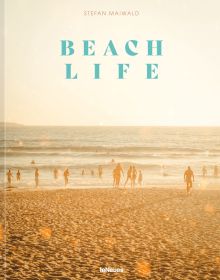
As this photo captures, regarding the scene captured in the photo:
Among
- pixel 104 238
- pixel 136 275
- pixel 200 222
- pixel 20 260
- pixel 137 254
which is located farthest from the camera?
pixel 200 222

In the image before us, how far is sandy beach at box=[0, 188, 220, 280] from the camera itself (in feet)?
31.3

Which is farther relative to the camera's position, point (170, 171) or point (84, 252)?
point (170, 171)

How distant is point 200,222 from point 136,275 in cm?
613

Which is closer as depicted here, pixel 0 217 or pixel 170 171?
pixel 0 217

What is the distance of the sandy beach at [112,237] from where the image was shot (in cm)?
955

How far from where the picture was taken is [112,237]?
12.4 metres

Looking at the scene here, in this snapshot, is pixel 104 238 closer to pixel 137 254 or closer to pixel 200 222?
pixel 137 254

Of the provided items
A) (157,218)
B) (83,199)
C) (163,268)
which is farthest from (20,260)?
(83,199)

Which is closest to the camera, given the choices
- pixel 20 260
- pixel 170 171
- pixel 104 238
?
pixel 20 260

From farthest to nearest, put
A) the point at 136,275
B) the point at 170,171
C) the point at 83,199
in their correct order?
the point at 170,171
the point at 83,199
the point at 136,275

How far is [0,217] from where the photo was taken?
15.2 meters

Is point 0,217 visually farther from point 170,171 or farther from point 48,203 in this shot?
point 170,171

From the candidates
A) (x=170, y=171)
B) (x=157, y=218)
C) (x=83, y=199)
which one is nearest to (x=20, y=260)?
(x=157, y=218)

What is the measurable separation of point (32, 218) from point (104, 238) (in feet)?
13.3
